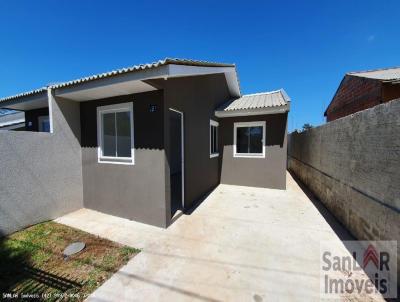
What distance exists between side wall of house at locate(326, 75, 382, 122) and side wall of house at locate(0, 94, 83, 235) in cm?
1131

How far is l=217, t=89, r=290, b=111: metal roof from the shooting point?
7.05 metres

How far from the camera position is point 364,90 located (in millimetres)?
8508

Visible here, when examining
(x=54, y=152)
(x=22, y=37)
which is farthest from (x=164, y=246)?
(x=22, y=37)

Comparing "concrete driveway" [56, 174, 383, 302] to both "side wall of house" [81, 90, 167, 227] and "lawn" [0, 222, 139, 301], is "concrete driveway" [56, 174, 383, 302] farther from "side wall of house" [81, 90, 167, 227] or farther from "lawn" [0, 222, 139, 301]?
"side wall of house" [81, 90, 167, 227]

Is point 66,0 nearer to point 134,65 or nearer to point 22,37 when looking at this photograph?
point 22,37

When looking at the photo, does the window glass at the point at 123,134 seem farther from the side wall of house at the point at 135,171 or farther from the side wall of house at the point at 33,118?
the side wall of house at the point at 33,118

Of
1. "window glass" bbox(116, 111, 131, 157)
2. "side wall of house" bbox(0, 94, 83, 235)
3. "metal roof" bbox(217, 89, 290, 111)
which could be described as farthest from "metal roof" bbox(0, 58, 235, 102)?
"metal roof" bbox(217, 89, 290, 111)

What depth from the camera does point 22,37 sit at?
6.31m

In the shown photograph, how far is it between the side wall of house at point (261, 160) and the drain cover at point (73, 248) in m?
6.11

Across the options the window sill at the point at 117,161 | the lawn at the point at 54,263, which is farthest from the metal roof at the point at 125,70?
the lawn at the point at 54,263

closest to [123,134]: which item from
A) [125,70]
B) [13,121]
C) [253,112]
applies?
[125,70]

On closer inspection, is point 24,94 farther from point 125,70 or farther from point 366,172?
point 366,172

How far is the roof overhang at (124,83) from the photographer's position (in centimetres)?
320

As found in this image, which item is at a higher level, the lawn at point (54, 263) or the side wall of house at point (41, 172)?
the side wall of house at point (41, 172)
